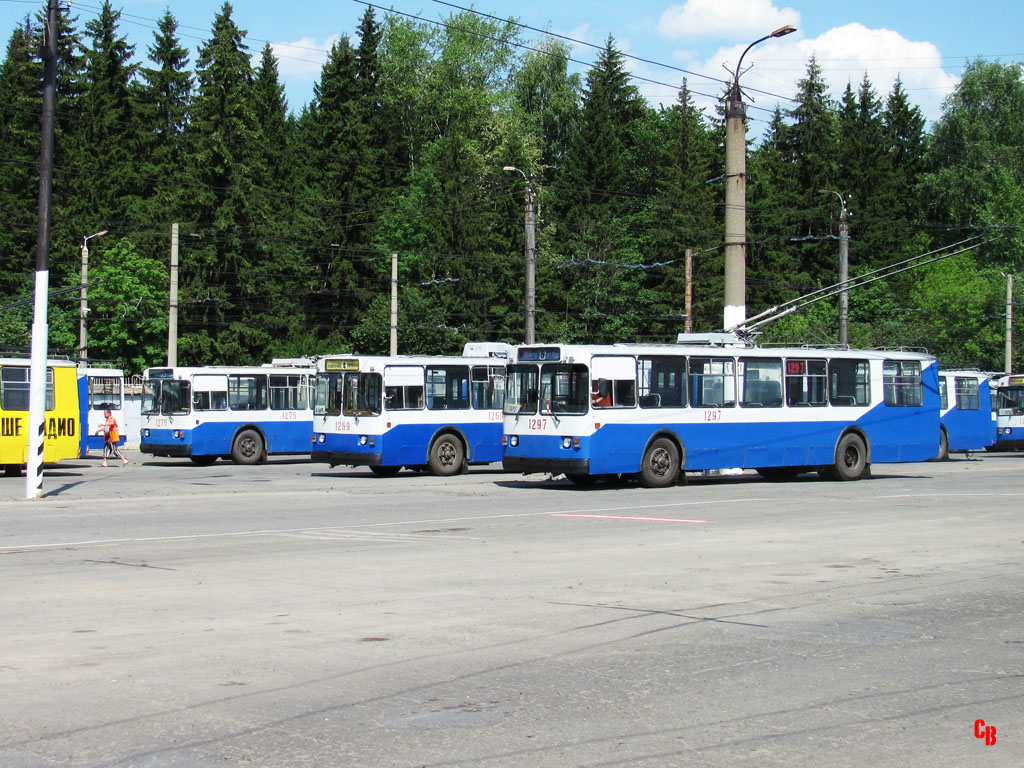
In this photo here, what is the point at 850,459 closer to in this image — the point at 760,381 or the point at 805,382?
the point at 805,382

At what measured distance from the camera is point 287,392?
120 feet

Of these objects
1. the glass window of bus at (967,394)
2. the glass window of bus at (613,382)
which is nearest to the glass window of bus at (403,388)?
the glass window of bus at (613,382)

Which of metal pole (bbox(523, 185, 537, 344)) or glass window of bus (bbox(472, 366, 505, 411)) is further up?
metal pole (bbox(523, 185, 537, 344))

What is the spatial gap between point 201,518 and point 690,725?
40.9 ft

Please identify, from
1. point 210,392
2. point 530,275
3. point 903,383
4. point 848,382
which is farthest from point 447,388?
point 903,383

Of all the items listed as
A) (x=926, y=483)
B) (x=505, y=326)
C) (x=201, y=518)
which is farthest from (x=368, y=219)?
(x=201, y=518)

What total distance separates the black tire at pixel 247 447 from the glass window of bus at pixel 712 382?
1569 cm

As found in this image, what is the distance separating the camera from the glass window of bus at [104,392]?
45.0 m

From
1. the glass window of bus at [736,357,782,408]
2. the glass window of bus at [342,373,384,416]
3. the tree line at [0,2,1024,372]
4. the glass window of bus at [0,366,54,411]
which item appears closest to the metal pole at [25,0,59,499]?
the glass window of bus at [0,366,54,411]

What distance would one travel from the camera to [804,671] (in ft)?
24.7

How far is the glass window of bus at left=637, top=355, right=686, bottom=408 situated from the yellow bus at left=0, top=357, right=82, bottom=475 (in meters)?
13.3

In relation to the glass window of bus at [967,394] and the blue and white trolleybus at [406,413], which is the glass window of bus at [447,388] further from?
the glass window of bus at [967,394]

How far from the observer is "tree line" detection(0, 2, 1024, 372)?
6581 cm

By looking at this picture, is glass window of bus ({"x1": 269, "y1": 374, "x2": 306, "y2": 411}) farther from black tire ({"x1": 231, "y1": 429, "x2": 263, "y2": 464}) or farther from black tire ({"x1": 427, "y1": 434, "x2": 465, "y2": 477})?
black tire ({"x1": 427, "y1": 434, "x2": 465, "y2": 477})
